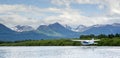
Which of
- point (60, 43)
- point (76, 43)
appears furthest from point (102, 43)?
point (60, 43)

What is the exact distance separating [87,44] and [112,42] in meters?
12.8

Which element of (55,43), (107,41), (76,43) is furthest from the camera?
(55,43)

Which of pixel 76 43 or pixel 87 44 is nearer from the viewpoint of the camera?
pixel 87 44

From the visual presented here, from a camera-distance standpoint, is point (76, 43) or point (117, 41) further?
point (76, 43)

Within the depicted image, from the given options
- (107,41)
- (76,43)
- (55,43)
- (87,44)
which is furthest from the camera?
(55,43)

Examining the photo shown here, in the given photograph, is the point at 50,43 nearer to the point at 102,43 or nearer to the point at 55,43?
the point at 55,43

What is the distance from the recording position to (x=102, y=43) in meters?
158

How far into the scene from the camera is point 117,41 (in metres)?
154

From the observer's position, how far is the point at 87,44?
492ft

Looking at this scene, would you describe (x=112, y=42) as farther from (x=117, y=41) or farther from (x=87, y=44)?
(x=87, y=44)

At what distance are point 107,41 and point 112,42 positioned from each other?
378 cm

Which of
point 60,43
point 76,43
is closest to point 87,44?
point 76,43

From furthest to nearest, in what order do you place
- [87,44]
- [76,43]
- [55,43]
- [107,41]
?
[55,43]
[76,43]
[107,41]
[87,44]

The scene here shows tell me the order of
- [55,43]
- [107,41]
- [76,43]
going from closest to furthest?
[107,41] < [76,43] < [55,43]
